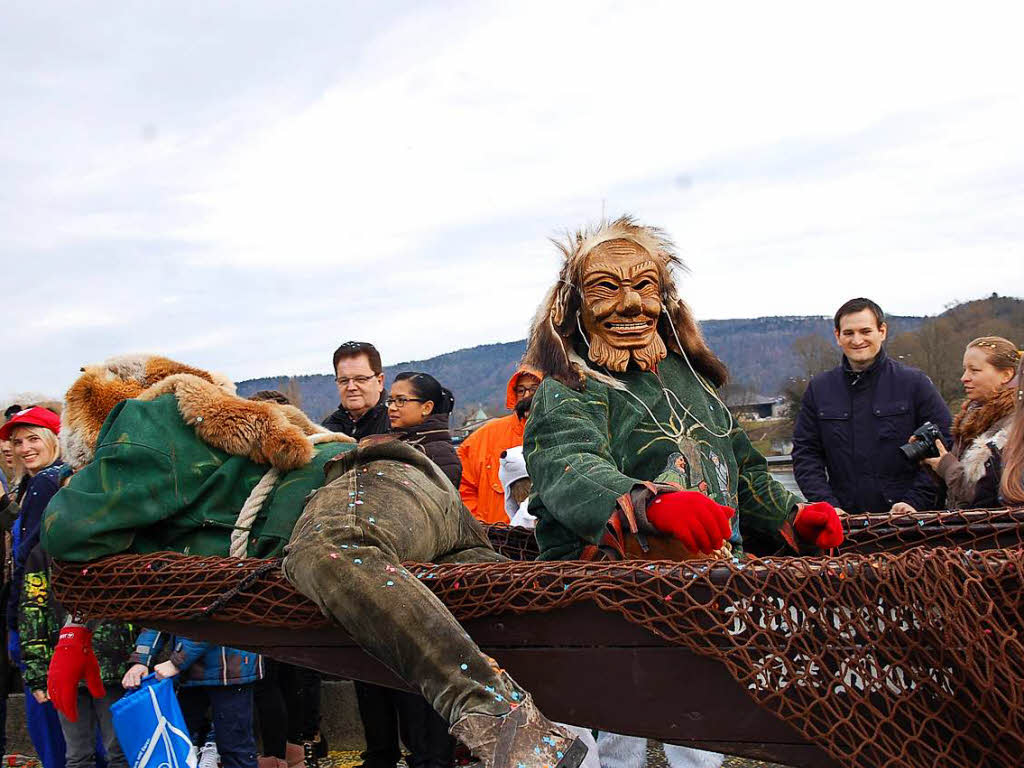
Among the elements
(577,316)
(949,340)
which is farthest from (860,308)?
(949,340)

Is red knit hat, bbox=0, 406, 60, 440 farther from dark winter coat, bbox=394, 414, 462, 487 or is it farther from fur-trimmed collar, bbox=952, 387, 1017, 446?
Answer: fur-trimmed collar, bbox=952, 387, 1017, 446

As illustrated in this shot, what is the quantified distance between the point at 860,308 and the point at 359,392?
8.53 feet

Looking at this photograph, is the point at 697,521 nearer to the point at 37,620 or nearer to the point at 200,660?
the point at 200,660

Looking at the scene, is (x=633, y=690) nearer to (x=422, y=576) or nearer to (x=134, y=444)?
(x=422, y=576)

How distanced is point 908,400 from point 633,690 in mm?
2995

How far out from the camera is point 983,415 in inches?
165

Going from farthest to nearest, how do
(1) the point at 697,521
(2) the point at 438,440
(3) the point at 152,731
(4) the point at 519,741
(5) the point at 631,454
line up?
(2) the point at 438,440
(3) the point at 152,731
(5) the point at 631,454
(1) the point at 697,521
(4) the point at 519,741

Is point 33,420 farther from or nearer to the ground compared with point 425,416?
farther from the ground

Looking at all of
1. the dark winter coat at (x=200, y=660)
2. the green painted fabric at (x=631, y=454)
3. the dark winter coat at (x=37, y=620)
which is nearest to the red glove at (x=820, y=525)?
the green painted fabric at (x=631, y=454)

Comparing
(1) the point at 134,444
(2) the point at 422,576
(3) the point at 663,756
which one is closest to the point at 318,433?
(1) the point at 134,444

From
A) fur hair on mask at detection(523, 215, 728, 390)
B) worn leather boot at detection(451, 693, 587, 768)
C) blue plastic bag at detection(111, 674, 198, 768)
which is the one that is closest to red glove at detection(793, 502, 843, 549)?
fur hair on mask at detection(523, 215, 728, 390)

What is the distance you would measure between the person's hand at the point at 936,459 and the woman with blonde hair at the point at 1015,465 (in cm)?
79

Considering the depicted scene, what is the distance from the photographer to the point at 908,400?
14.6 feet

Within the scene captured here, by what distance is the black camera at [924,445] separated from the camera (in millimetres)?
4207
